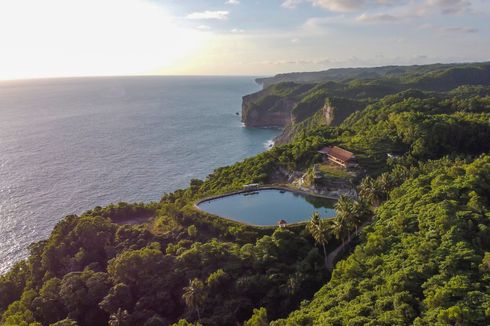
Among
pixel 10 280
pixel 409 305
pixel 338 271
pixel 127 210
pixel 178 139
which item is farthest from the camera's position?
pixel 178 139

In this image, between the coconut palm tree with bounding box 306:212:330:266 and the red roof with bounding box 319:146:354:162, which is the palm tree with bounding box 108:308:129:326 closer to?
the coconut palm tree with bounding box 306:212:330:266

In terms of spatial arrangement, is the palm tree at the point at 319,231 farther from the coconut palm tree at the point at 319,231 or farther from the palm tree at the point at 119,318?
the palm tree at the point at 119,318

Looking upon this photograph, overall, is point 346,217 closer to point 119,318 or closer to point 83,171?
point 119,318

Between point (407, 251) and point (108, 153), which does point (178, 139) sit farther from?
point (407, 251)

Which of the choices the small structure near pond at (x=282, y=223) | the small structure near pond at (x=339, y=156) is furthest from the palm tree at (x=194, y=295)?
the small structure near pond at (x=339, y=156)

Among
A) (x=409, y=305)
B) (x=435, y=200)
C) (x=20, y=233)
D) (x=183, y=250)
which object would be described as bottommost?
(x=20, y=233)

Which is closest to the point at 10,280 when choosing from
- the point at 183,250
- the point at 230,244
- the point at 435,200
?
the point at 183,250

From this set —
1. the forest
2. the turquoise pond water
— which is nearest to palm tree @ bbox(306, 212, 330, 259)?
the forest
